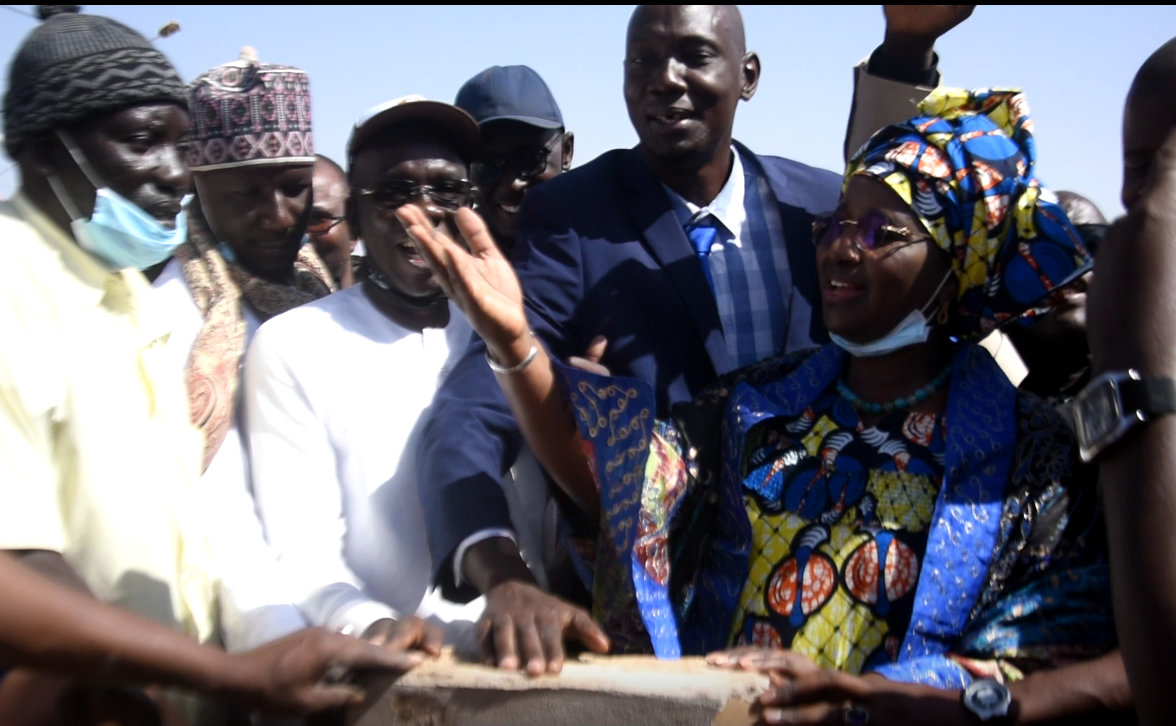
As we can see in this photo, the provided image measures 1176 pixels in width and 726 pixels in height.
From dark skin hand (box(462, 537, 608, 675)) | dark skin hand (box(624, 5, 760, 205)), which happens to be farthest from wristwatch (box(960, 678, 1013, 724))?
dark skin hand (box(624, 5, 760, 205))

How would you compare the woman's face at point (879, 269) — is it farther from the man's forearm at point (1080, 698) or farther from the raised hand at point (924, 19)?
the raised hand at point (924, 19)

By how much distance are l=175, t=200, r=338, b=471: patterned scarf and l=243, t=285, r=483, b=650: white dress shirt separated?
9 centimetres

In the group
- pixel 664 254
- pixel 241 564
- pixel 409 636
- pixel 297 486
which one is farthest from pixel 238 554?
pixel 664 254

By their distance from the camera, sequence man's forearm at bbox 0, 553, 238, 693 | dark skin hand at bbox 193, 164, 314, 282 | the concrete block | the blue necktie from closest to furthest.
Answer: man's forearm at bbox 0, 553, 238, 693
the concrete block
the blue necktie
dark skin hand at bbox 193, 164, 314, 282

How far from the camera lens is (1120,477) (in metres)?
1.60

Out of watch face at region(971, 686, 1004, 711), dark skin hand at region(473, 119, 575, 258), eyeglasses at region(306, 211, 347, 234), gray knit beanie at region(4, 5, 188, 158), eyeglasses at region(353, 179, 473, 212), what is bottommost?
watch face at region(971, 686, 1004, 711)

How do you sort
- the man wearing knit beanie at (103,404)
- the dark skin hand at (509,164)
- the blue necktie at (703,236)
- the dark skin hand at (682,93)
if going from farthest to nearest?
the dark skin hand at (509,164) → the dark skin hand at (682,93) → the blue necktie at (703,236) → the man wearing knit beanie at (103,404)

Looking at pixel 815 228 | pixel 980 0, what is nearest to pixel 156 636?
pixel 815 228

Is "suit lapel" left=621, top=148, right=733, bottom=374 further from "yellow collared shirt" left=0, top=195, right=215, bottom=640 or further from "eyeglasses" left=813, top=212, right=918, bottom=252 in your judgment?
"yellow collared shirt" left=0, top=195, right=215, bottom=640

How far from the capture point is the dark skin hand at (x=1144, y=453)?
1534 mm

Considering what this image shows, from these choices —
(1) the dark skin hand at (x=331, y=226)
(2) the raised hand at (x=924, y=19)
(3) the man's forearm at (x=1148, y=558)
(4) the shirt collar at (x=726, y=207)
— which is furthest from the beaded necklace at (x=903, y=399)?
(1) the dark skin hand at (x=331, y=226)

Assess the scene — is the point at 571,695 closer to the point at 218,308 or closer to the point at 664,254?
the point at 664,254

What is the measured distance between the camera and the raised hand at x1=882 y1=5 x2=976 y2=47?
135 inches

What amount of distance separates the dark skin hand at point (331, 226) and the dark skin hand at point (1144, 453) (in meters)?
3.40
